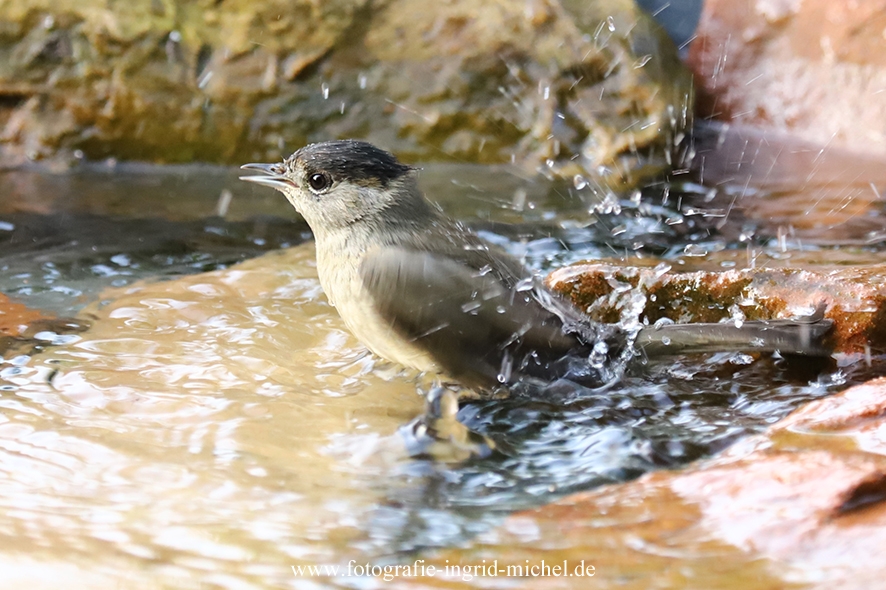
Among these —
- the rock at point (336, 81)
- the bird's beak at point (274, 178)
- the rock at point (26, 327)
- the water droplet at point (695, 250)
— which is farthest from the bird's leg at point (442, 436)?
the rock at point (336, 81)

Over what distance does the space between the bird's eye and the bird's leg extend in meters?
1.29

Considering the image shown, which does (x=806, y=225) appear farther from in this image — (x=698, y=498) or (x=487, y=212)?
(x=698, y=498)

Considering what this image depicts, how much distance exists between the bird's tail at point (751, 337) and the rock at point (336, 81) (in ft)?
10.5

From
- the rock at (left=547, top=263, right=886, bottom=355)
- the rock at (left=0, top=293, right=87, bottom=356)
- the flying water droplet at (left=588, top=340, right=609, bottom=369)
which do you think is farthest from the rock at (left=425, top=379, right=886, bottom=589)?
the rock at (left=0, top=293, right=87, bottom=356)

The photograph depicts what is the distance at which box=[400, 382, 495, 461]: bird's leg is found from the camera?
3.05 m

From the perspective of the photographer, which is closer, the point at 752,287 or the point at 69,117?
the point at 752,287

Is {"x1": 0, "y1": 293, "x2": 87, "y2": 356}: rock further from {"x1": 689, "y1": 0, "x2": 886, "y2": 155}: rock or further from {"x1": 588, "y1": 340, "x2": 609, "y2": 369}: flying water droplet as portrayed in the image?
{"x1": 689, "y1": 0, "x2": 886, "y2": 155}: rock

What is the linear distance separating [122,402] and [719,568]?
2307 millimetres

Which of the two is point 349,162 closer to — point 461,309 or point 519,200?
point 461,309

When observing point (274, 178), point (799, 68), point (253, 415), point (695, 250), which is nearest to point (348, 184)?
point (274, 178)

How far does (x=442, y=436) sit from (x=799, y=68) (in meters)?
5.51

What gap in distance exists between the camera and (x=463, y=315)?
3.60 metres

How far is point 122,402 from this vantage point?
11.2ft

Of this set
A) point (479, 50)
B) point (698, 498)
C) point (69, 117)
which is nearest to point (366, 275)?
point (698, 498)
